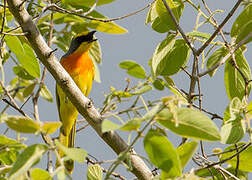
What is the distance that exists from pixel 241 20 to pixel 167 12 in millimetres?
393

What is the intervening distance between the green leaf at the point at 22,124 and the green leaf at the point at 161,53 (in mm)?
827

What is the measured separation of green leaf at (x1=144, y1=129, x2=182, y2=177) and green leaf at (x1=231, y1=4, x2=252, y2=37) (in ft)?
3.22

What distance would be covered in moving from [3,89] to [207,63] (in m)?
1.44

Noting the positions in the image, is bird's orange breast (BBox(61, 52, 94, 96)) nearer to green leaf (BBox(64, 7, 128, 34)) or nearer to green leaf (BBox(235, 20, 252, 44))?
green leaf (BBox(64, 7, 128, 34))

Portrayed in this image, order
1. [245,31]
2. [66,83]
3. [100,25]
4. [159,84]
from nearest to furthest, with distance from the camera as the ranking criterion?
[245,31] < [159,84] < [66,83] < [100,25]

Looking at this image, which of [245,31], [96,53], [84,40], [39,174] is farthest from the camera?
[84,40]

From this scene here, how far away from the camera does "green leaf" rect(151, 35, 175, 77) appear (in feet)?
7.07

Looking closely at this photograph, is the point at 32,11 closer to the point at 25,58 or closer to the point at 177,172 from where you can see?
the point at 25,58

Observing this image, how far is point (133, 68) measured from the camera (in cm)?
248

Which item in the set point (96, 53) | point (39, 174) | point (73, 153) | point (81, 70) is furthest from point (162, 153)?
point (81, 70)

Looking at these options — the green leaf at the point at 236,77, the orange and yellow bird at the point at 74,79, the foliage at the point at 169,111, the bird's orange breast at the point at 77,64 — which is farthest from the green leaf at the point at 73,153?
the bird's orange breast at the point at 77,64

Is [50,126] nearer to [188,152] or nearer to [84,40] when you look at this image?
[188,152]

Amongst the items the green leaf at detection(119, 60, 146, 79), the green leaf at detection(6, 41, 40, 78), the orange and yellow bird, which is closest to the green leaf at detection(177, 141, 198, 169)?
the green leaf at detection(119, 60, 146, 79)

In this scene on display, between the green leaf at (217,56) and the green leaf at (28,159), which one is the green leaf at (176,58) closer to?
the green leaf at (217,56)
